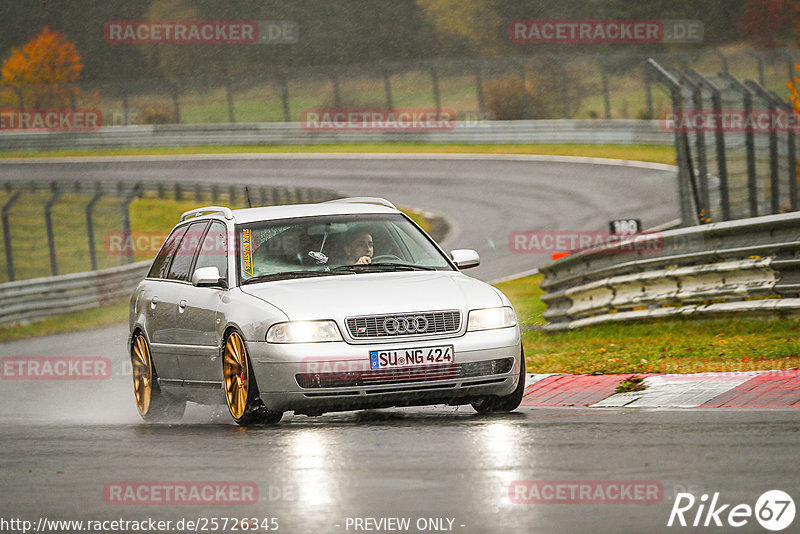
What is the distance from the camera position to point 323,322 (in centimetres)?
894

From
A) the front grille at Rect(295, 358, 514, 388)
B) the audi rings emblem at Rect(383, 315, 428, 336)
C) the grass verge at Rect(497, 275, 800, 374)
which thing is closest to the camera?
the front grille at Rect(295, 358, 514, 388)

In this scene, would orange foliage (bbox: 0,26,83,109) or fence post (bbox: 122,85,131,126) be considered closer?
fence post (bbox: 122,85,131,126)

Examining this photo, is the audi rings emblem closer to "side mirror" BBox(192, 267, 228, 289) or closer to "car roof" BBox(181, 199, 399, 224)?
"side mirror" BBox(192, 267, 228, 289)

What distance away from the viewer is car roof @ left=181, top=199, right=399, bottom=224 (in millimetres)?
10273

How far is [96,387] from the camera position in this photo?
1513 cm

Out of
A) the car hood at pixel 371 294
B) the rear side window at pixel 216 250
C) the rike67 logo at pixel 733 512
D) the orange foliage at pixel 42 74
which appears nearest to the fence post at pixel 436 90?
→ the orange foliage at pixel 42 74

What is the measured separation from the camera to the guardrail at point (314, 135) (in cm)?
4641

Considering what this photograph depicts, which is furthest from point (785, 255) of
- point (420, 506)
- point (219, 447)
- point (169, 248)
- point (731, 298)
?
point (420, 506)

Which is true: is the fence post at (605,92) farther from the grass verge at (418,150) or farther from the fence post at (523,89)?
the grass verge at (418,150)

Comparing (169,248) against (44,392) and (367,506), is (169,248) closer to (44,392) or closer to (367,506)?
(44,392)

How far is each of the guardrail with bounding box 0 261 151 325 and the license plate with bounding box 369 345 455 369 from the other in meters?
16.1

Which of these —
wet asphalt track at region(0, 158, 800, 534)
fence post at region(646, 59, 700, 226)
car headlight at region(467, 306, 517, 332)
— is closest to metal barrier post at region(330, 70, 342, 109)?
fence post at region(646, 59, 700, 226)

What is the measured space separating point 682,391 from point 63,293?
667 inches

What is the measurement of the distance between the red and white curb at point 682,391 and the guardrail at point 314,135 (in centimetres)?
3417
